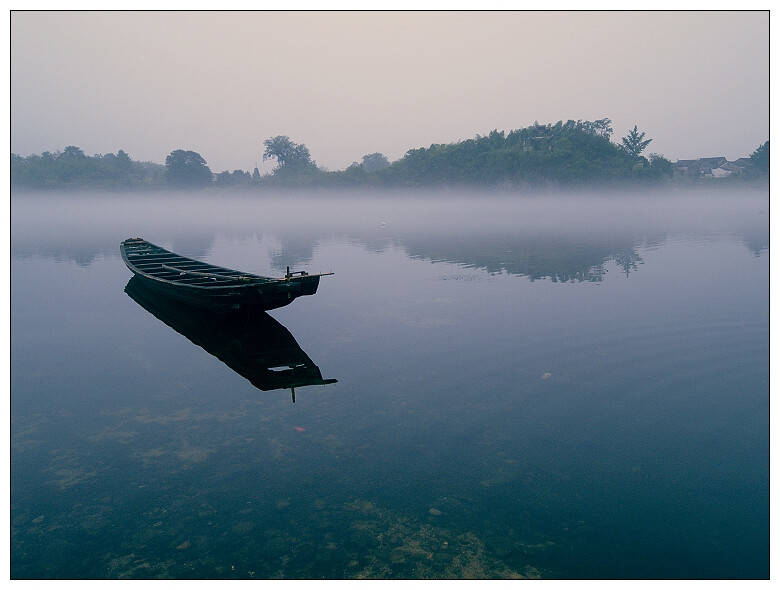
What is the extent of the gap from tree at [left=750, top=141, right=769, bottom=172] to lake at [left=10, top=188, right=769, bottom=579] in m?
116

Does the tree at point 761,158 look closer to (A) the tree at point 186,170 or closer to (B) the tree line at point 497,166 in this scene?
(B) the tree line at point 497,166

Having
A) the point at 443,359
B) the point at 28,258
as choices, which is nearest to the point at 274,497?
the point at 443,359

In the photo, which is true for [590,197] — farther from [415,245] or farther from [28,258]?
[28,258]

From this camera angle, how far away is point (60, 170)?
123m

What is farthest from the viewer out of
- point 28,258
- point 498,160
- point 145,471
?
point 498,160

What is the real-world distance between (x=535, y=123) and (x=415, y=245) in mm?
83469

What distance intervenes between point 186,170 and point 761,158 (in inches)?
5428

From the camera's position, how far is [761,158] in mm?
108938

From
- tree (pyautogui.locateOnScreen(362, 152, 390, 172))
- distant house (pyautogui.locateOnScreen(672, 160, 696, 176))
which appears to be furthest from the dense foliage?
distant house (pyautogui.locateOnScreen(672, 160, 696, 176))

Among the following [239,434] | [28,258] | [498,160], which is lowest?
[239,434]

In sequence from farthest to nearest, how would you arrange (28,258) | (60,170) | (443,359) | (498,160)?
(60,170) → (498,160) → (28,258) → (443,359)

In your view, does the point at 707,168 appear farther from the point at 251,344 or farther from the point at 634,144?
the point at 251,344

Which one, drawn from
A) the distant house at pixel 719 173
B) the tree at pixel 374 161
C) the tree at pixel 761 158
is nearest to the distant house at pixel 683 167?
the distant house at pixel 719 173

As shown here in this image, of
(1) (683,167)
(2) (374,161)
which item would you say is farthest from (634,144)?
(2) (374,161)
